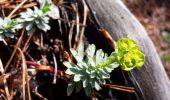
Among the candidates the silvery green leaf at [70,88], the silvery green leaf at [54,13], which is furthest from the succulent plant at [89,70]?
the silvery green leaf at [54,13]

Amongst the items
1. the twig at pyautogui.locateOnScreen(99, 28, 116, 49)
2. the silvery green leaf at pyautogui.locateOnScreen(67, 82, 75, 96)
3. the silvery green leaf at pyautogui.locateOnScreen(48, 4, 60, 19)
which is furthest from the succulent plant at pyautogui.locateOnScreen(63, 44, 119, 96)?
the silvery green leaf at pyautogui.locateOnScreen(48, 4, 60, 19)

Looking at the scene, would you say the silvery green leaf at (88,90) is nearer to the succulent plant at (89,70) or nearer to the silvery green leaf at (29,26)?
the succulent plant at (89,70)

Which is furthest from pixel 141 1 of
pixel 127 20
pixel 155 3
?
pixel 127 20

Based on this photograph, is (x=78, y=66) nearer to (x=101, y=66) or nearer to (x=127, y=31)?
(x=101, y=66)

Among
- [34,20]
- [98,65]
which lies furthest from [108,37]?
[34,20]

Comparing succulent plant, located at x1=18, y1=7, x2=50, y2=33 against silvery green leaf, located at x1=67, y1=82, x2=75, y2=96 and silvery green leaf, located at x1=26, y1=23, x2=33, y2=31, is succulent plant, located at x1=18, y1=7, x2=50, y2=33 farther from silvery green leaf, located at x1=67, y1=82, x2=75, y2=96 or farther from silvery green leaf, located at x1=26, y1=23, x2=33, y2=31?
silvery green leaf, located at x1=67, y1=82, x2=75, y2=96

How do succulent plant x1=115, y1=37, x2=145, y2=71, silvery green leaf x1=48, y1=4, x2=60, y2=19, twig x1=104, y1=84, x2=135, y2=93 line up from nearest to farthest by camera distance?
1. succulent plant x1=115, y1=37, x2=145, y2=71
2. twig x1=104, y1=84, x2=135, y2=93
3. silvery green leaf x1=48, y1=4, x2=60, y2=19
